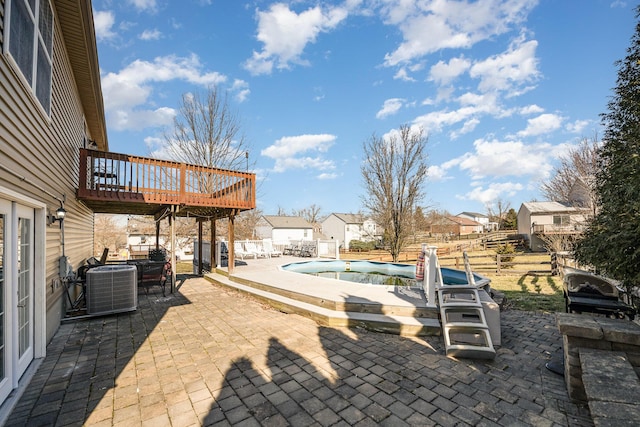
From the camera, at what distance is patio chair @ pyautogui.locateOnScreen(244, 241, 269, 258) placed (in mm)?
15055

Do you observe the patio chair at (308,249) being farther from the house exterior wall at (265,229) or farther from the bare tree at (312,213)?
the bare tree at (312,213)

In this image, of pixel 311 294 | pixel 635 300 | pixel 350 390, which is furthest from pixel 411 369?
pixel 635 300

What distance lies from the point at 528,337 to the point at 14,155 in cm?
739

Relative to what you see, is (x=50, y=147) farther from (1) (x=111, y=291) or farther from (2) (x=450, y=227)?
(2) (x=450, y=227)

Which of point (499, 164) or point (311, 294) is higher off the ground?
point (499, 164)

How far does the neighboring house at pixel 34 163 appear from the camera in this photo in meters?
2.83

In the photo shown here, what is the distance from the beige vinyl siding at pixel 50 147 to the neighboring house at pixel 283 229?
32.0 meters

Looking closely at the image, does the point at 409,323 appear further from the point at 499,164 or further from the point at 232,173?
the point at 499,164

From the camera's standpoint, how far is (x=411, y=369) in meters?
3.54

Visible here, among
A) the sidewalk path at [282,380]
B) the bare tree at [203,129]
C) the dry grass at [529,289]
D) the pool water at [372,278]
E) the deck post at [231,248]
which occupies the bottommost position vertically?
the dry grass at [529,289]

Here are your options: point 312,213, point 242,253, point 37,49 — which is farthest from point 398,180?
point 312,213

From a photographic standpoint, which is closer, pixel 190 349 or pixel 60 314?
pixel 190 349

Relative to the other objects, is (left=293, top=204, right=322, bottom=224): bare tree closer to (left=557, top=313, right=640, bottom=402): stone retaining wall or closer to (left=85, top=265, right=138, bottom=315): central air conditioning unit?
(left=85, top=265, right=138, bottom=315): central air conditioning unit

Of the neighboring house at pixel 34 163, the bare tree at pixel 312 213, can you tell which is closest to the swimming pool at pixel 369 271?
the neighboring house at pixel 34 163
